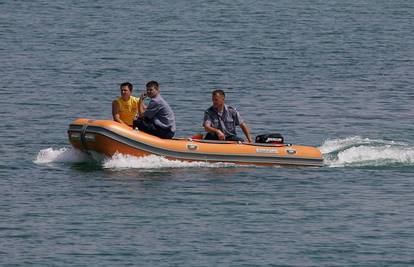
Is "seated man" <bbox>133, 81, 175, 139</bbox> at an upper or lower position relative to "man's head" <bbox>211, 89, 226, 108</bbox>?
lower

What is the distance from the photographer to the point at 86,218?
24453 mm

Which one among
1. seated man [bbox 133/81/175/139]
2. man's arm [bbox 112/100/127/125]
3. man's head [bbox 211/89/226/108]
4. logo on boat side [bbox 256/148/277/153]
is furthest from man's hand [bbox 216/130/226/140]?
man's arm [bbox 112/100/127/125]

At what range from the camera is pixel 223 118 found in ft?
94.7

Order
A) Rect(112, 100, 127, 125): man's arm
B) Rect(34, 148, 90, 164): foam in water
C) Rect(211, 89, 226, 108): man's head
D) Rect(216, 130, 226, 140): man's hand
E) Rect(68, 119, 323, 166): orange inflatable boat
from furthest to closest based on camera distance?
Rect(34, 148, 90, 164): foam in water
Rect(112, 100, 127, 125): man's arm
Rect(216, 130, 226, 140): man's hand
Rect(211, 89, 226, 108): man's head
Rect(68, 119, 323, 166): orange inflatable boat

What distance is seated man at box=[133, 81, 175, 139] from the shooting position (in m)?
28.6

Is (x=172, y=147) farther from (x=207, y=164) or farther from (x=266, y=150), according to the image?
(x=266, y=150)

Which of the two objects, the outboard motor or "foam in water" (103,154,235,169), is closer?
"foam in water" (103,154,235,169)

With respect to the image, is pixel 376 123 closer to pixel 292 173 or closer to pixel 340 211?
pixel 292 173

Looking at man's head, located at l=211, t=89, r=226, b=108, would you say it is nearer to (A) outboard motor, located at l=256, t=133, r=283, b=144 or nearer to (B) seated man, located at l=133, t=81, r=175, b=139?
(B) seated man, located at l=133, t=81, r=175, b=139

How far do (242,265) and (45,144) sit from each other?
35.9 feet

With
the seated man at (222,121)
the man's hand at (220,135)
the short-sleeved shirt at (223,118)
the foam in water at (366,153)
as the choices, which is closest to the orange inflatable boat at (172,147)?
the man's hand at (220,135)

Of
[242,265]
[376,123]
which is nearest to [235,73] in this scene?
[376,123]

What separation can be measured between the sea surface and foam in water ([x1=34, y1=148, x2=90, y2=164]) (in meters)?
0.05

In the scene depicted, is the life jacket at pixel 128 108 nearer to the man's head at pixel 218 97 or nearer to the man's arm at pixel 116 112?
the man's arm at pixel 116 112
